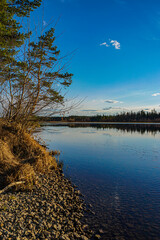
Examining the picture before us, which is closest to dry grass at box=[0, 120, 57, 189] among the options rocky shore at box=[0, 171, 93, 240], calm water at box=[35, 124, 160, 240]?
calm water at box=[35, 124, 160, 240]

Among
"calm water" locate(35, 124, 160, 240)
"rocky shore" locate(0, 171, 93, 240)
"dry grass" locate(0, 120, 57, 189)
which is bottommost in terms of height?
"calm water" locate(35, 124, 160, 240)

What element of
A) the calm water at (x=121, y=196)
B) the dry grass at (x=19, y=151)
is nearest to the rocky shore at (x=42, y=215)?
the calm water at (x=121, y=196)

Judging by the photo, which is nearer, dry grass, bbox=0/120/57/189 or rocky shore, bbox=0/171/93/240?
rocky shore, bbox=0/171/93/240

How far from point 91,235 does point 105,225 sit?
2.75 feet

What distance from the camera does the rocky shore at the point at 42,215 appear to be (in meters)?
4.30

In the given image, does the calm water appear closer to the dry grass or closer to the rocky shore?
the rocky shore

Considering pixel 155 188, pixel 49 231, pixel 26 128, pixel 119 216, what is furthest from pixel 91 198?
pixel 26 128

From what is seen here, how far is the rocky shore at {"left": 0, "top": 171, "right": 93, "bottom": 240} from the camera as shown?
169 inches

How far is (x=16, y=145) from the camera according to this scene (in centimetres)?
1113

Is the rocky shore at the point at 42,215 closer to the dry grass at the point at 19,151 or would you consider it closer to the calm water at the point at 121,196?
the calm water at the point at 121,196

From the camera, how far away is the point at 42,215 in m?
5.33

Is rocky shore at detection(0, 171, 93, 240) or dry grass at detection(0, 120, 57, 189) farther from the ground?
dry grass at detection(0, 120, 57, 189)

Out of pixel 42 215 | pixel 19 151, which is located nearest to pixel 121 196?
pixel 42 215

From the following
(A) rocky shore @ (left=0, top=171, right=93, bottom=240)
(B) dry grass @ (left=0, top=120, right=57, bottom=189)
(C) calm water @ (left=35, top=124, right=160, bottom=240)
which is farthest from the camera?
(B) dry grass @ (left=0, top=120, right=57, bottom=189)
